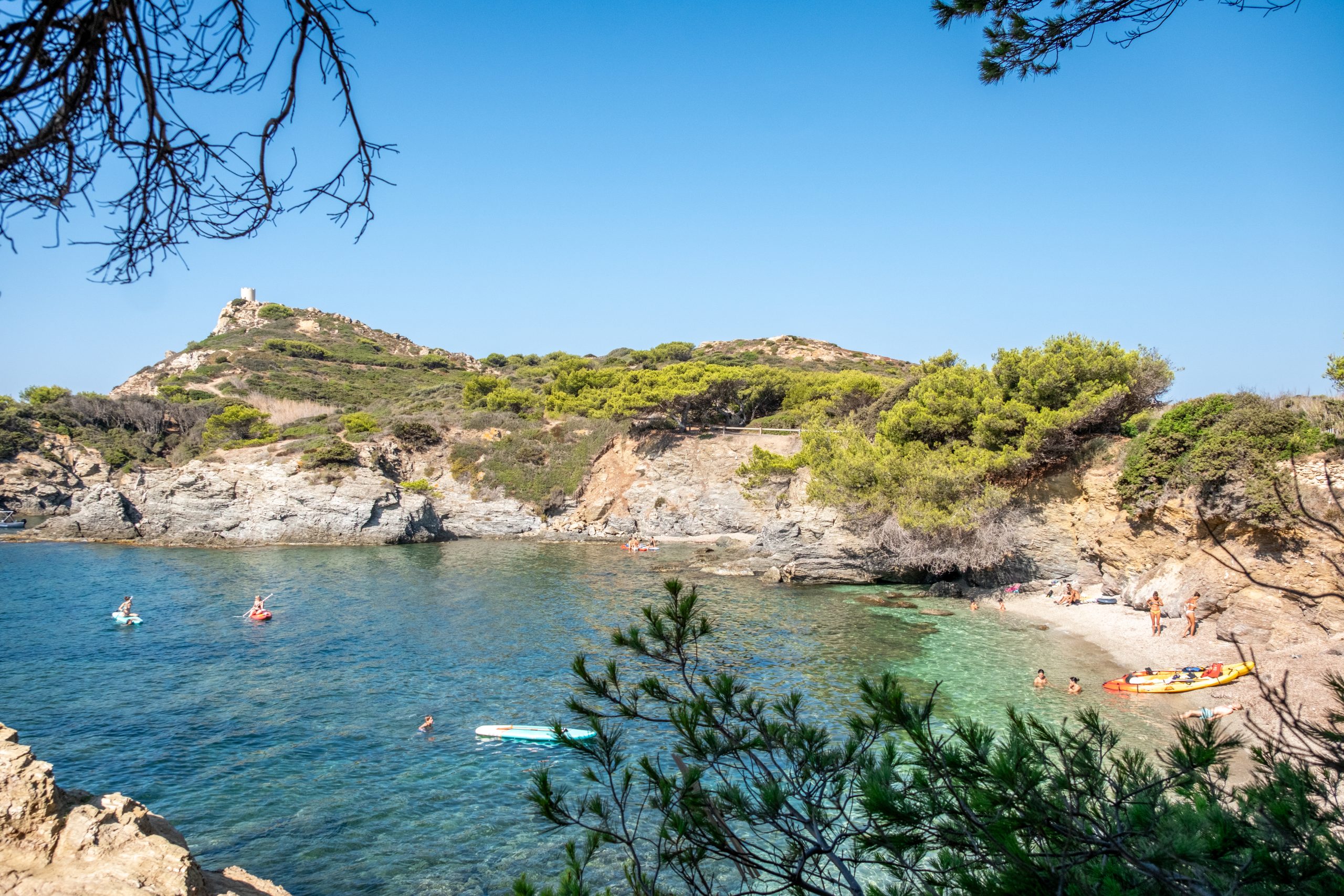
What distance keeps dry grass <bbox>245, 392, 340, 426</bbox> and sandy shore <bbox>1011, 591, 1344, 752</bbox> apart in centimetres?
4652

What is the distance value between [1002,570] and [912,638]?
6.62 m

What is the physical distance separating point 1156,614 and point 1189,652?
1.69m

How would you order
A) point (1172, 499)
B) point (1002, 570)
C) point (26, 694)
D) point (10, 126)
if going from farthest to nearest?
1. point (1002, 570)
2. point (1172, 499)
3. point (26, 694)
4. point (10, 126)

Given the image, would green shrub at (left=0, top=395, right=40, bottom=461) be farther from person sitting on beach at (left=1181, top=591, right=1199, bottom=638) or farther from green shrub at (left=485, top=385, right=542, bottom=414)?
person sitting on beach at (left=1181, top=591, right=1199, bottom=638)

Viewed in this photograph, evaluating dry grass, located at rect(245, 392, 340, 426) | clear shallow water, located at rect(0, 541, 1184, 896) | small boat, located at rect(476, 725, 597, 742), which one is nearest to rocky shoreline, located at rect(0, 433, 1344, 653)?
clear shallow water, located at rect(0, 541, 1184, 896)

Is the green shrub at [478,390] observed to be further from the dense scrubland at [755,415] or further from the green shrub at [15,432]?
the green shrub at [15,432]

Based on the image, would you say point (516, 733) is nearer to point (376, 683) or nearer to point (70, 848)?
point (376, 683)

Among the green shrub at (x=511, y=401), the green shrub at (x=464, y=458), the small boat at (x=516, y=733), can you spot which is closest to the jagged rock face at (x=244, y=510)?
the green shrub at (x=464, y=458)

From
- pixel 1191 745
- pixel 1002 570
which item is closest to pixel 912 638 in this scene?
pixel 1002 570

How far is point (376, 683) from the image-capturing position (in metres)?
14.6

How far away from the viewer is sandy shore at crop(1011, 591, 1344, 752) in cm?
1072

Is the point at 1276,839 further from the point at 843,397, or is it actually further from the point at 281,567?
the point at 843,397

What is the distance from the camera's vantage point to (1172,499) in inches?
666

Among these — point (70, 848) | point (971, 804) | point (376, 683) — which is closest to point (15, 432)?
point (376, 683)
